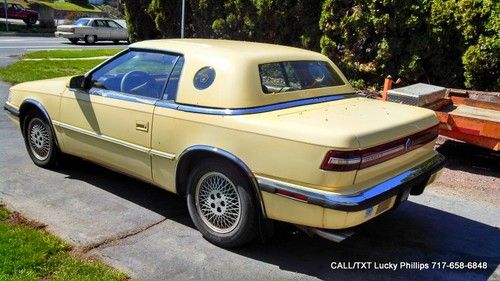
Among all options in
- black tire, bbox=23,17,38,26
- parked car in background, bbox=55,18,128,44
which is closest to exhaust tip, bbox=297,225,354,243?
parked car in background, bbox=55,18,128,44

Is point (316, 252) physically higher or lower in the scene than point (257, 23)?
lower

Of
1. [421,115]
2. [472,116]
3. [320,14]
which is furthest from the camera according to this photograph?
[320,14]

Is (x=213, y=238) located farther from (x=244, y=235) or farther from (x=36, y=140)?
(x=36, y=140)

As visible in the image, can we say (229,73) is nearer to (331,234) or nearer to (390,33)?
(331,234)

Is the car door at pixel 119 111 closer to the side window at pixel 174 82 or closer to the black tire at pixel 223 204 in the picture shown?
the side window at pixel 174 82

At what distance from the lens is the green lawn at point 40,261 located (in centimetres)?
344

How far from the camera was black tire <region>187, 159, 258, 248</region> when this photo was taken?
3750mm

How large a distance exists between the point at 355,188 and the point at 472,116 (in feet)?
11.4

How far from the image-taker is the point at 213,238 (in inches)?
159

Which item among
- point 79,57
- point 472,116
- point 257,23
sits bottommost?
point 79,57

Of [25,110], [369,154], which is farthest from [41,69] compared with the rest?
[369,154]

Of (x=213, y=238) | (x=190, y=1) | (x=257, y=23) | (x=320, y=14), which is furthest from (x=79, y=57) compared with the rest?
(x=213, y=238)

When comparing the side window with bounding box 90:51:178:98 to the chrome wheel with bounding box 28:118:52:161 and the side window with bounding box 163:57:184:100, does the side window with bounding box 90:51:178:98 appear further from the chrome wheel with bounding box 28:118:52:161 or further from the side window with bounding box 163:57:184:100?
the chrome wheel with bounding box 28:118:52:161

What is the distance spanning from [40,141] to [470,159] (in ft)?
→ 18.6
